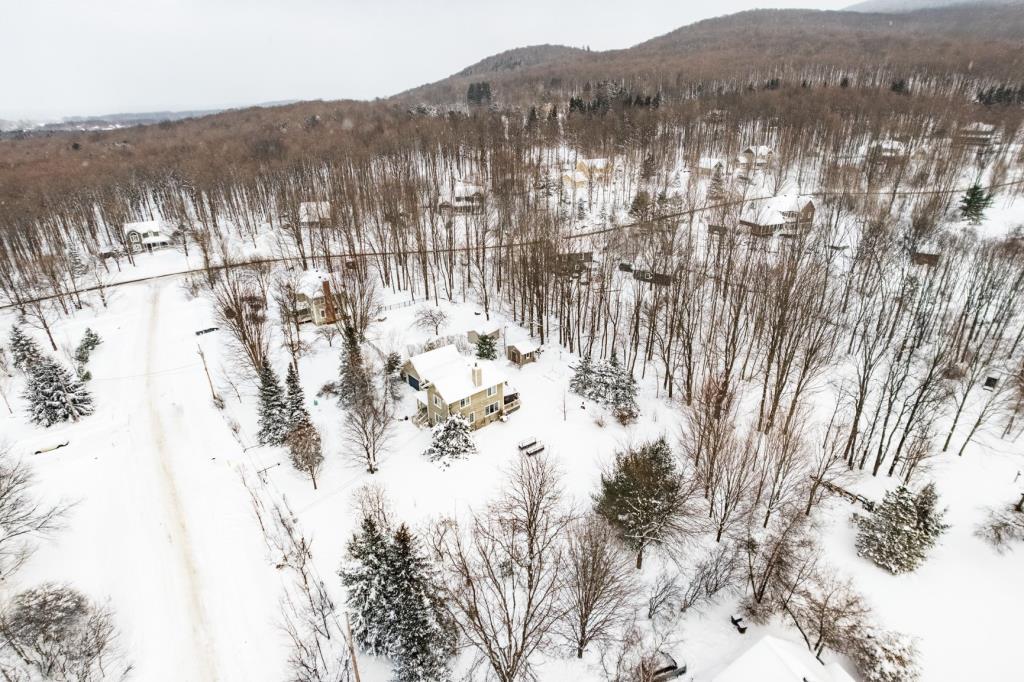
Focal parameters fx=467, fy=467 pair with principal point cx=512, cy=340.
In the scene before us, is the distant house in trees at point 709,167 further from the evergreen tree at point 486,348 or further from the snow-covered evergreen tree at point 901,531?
the snow-covered evergreen tree at point 901,531

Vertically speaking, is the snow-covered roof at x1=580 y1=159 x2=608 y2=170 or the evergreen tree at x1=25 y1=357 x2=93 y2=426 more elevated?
the snow-covered roof at x1=580 y1=159 x2=608 y2=170

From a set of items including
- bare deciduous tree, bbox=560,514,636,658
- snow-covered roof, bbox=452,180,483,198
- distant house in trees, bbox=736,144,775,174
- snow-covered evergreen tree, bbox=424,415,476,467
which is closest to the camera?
bare deciduous tree, bbox=560,514,636,658

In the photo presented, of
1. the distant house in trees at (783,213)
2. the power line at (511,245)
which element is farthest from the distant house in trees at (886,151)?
the distant house in trees at (783,213)

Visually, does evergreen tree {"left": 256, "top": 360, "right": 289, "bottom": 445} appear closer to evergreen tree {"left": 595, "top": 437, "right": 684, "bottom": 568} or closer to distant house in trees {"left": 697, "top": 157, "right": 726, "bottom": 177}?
evergreen tree {"left": 595, "top": 437, "right": 684, "bottom": 568}

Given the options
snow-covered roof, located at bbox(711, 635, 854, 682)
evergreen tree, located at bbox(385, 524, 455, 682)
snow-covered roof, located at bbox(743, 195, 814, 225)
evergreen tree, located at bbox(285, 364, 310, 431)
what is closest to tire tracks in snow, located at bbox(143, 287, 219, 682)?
evergreen tree, located at bbox(285, 364, 310, 431)

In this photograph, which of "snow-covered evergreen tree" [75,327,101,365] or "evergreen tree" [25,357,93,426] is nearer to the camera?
"evergreen tree" [25,357,93,426]

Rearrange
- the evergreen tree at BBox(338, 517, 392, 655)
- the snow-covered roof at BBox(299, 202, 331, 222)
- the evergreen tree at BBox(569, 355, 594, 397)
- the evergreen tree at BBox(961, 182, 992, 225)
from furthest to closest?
the snow-covered roof at BBox(299, 202, 331, 222) → the evergreen tree at BBox(961, 182, 992, 225) → the evergreen tree at BBox(569, 355, 594, 397) → the evergreen tree at BBox(338, 517, 392, 655)

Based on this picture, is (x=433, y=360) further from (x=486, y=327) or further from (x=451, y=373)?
(x=486, y=327)
